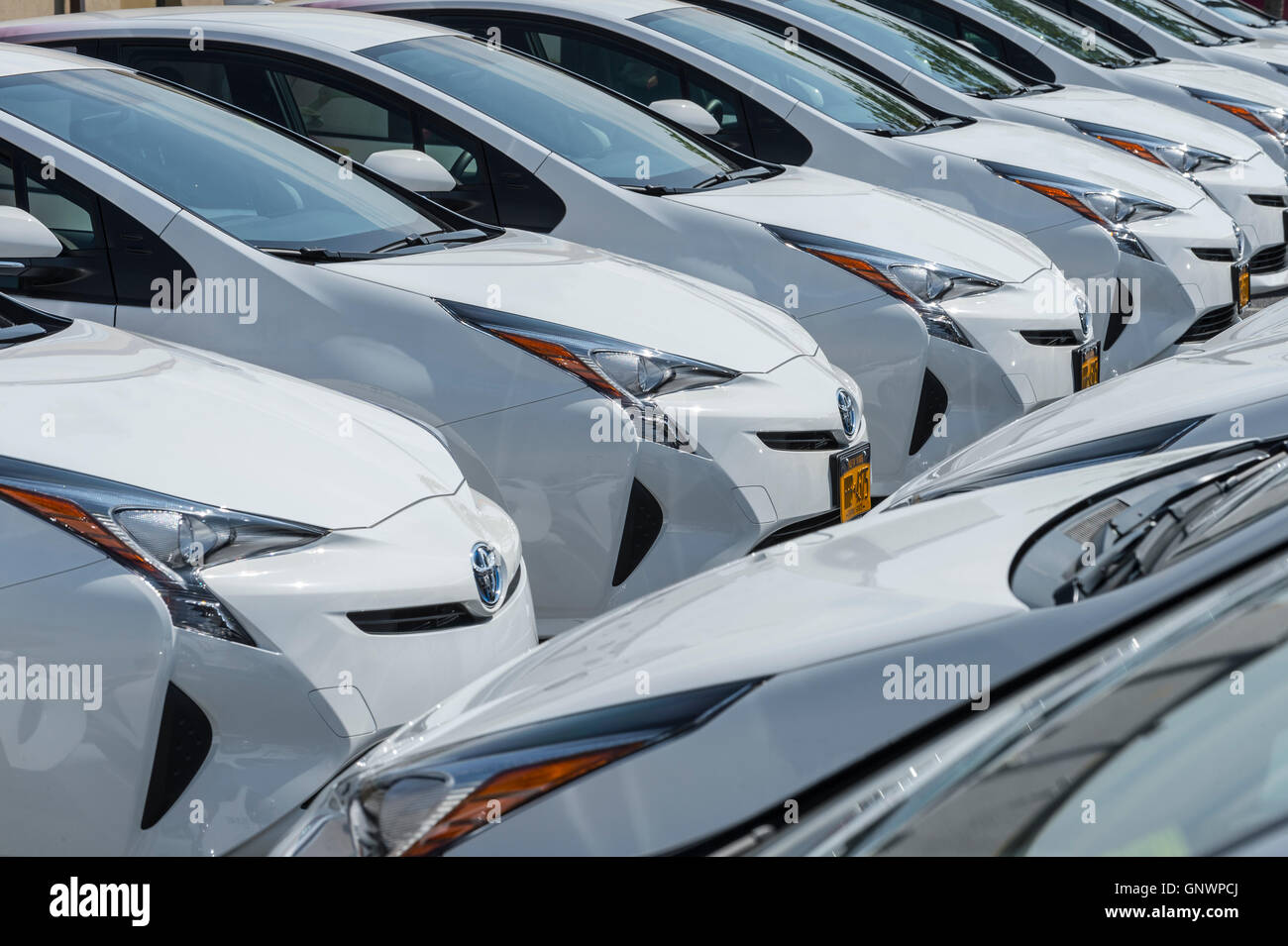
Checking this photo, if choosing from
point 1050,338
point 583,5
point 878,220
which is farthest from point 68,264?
point 583,5

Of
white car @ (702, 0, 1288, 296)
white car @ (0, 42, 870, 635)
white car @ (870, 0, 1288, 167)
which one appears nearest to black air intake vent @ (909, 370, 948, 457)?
white car @ (0, 42, 870, 635)

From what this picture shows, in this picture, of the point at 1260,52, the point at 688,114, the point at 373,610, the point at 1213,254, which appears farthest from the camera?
the point at 1260,52

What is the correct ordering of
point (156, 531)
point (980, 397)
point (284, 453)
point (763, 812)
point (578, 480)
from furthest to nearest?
point (980, 397), point (578, 480), point (284, 453), point (156, 531), point (763, 812)

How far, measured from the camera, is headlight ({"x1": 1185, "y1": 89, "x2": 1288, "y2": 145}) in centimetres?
870

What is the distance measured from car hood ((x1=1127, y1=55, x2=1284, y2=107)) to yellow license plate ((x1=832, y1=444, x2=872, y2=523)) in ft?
20.1

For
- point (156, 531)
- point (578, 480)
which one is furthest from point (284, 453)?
point (578, 480)

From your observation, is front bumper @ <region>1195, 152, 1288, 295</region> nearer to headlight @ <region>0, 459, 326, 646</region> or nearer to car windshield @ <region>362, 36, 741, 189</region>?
car windshield @ <region>362, 36, 741, 189</region>

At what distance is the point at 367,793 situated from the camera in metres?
1.75

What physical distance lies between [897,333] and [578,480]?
152 cm

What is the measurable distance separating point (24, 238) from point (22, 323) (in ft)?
0.83

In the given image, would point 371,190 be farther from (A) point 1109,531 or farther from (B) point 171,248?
(A) point 1109,531

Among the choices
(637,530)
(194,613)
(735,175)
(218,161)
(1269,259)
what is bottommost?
(637,530)

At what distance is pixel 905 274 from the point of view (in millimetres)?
4637

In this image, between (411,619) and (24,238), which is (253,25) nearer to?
(24,238)
